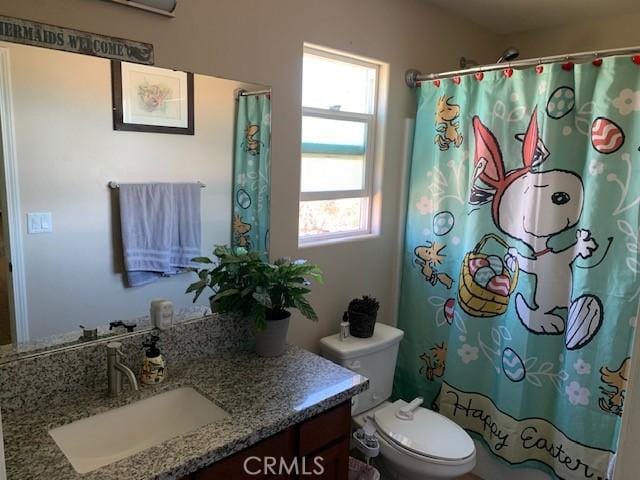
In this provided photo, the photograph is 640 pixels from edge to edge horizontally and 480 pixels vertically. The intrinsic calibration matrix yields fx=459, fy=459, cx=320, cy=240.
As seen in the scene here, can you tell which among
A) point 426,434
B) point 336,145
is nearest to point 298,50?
point 336,145

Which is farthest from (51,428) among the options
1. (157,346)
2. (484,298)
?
(484,298)

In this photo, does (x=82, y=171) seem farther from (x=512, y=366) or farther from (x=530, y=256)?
(x=512, y=366)

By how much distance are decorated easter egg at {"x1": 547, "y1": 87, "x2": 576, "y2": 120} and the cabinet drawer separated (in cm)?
150

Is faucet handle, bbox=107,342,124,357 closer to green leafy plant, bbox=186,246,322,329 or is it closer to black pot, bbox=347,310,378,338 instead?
green leafy plant, bbox=186,246,322,329

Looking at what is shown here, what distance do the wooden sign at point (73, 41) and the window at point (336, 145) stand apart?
0.80m

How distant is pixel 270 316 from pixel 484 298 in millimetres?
1119

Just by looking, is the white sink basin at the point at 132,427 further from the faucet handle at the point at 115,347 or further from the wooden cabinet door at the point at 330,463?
the wooden cabinet door at the point at 330,463

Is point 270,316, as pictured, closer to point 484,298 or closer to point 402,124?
point 484,298

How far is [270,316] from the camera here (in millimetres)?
1761

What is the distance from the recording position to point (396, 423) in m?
2.06

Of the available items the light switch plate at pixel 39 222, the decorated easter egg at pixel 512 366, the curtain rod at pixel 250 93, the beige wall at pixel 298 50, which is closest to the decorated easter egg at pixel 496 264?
the decorated easter egg at pixel 512 366

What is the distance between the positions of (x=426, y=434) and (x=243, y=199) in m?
1.28

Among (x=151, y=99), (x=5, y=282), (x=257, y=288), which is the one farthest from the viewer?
(x=257, y=288)

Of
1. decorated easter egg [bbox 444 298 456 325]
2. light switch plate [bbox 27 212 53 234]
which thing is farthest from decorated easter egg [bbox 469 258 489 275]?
light switch plate [bbox 27 212 53 234]
